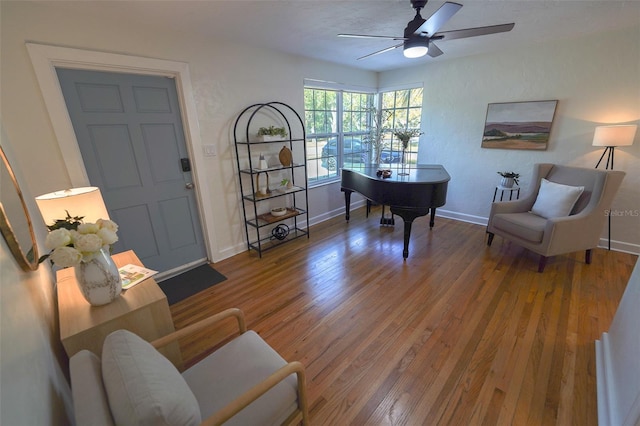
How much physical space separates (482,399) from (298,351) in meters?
1.11

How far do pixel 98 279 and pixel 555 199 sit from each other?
12.5 feet

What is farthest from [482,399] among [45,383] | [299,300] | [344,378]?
[45,383]

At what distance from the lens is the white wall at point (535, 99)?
2713mm

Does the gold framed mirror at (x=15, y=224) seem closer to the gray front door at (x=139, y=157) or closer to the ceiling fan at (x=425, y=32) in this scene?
the gray front door at (x=139, y=157)

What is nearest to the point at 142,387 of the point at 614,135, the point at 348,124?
the point at 614,135

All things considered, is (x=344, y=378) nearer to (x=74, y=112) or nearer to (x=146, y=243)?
(x=146, y=243)

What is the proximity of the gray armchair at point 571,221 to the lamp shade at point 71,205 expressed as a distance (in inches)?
141

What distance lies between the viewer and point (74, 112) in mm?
1985

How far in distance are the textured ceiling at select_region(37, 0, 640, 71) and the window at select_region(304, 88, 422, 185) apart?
42.2 inches

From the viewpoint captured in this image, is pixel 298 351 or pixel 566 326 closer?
pixel 298 351

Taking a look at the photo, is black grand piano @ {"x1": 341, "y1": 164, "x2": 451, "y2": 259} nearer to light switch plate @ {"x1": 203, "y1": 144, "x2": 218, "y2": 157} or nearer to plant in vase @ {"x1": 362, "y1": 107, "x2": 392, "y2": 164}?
plant in vase @ {"x1": 362, "y1": 107, "x2": 392, "y2": 164}

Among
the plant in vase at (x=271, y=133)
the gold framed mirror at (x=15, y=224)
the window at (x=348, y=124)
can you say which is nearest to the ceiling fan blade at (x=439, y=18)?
the plant in vase at (x=271, y=133)

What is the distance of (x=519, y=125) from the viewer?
3330 mm

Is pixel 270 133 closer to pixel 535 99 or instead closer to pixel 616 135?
pixel 535 99
